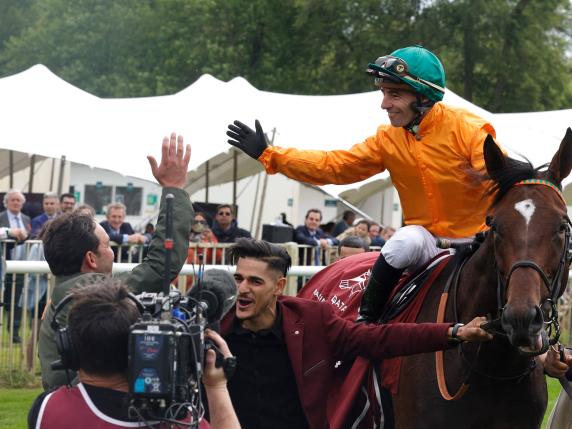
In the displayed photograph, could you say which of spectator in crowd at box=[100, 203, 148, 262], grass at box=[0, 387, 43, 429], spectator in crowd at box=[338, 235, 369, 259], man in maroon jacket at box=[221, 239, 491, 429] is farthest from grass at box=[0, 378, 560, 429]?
man in maroon jacket at box=[221, 239, 491, 429]

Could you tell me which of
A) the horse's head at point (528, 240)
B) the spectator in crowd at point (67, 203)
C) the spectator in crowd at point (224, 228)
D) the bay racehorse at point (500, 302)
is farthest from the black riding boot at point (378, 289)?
the spectator in crowd at point (67, 203)

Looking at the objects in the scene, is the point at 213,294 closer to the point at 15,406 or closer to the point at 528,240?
the point at 528,240

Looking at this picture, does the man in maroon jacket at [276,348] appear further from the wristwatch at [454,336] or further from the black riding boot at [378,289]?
the black riding boot at [378,289]

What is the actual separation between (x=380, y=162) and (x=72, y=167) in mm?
19104

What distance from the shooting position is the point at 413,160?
513 cm

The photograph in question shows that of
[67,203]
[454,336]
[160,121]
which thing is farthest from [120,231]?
[454,336]

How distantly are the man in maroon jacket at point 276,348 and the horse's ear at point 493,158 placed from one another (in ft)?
2.79

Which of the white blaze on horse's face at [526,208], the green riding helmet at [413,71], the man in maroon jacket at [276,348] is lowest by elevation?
the man in maroon jacket at [276,348]

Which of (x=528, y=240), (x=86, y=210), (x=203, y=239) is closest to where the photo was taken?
(x=528, y=240)

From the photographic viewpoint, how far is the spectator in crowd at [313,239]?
37.3ft

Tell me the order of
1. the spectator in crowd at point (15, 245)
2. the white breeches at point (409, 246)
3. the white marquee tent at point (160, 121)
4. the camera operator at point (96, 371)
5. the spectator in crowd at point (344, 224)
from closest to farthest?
the camera operator at point (96, 371)
the white breeches at point (409, 246)
the spectator in crowd at point (15, 245)
the white marquee tent at point (160, 121)
the spectator in crowd at point (344, 224)

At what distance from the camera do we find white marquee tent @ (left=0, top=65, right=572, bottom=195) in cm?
1398

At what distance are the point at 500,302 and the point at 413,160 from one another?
1.00m

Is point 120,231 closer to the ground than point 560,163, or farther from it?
closer to the ground
